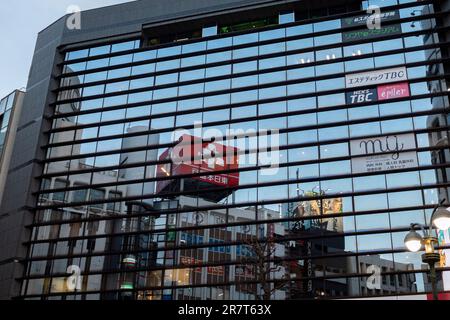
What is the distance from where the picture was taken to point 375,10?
3756 cm

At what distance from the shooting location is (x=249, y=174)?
35875 millimetres

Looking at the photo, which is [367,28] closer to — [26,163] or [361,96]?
[361,96]

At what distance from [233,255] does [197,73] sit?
15.1m

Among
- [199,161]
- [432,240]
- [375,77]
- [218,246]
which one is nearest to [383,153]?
[375,77]

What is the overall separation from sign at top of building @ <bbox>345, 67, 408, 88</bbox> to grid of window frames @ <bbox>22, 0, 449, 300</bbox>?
38 centimetres

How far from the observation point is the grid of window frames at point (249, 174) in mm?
31906

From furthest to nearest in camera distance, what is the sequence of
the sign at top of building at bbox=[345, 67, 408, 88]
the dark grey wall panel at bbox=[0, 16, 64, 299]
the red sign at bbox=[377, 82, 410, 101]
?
the dark grey wall panel at bbox=[0, 16, 64, 299] → the sign at top of building at bbox=[345, 67, 408, 88] → the red sign at bbox=[377, 82, 410, 101]

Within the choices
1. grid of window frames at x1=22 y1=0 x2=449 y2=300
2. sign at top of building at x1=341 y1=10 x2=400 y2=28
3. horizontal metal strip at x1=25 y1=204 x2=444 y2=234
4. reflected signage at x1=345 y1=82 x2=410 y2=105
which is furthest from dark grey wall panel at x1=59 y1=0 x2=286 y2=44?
horizontal metal strip at x1=25 y1=204 x2=444 y2=234

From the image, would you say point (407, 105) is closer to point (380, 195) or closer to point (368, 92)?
point (368, 92)

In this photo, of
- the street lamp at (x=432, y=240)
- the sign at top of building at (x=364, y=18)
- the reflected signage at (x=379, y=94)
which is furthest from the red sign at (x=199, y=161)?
the street lamp at (x=432, y=240)

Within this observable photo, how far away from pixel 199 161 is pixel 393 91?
1456cm

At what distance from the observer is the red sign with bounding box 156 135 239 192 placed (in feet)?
120

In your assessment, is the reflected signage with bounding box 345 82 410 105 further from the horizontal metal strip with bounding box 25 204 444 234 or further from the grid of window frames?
the horizontal metal strip with bounding box 25 204 444 234
